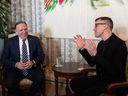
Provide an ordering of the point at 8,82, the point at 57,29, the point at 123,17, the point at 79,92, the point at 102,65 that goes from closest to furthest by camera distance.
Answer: the point at 102,65 < the point at 79,92 < the point at 8,82 < the point at 123,17 < the point at 57,29

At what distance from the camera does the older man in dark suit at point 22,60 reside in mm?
3871

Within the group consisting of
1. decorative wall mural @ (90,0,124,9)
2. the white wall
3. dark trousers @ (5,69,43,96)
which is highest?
decorative wall mural @ (90,0,124,9)

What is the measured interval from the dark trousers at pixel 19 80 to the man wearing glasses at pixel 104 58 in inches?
26.6

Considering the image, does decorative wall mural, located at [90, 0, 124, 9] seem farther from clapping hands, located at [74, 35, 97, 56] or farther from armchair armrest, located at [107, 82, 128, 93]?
armchair armrest, located at [107, 82, 128, 93]

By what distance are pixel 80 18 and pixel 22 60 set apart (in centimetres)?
122

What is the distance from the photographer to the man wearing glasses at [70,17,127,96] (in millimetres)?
3127

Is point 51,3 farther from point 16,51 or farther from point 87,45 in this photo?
point 87,45

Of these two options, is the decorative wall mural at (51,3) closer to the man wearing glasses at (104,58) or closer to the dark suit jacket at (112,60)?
the man wearing glasses at (104,58)

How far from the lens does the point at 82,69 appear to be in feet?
12.6

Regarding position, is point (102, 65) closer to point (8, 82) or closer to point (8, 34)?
point (8, 82)

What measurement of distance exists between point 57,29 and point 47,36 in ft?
0.84

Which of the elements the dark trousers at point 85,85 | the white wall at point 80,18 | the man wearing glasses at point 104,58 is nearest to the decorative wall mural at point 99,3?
the white wall at point 80,18

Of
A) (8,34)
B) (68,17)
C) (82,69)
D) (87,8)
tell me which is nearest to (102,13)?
(87,8)

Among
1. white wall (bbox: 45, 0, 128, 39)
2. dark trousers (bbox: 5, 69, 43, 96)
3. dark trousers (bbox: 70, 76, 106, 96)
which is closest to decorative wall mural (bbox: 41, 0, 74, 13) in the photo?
white wall (bbox: 45, 0, 128, 39)
